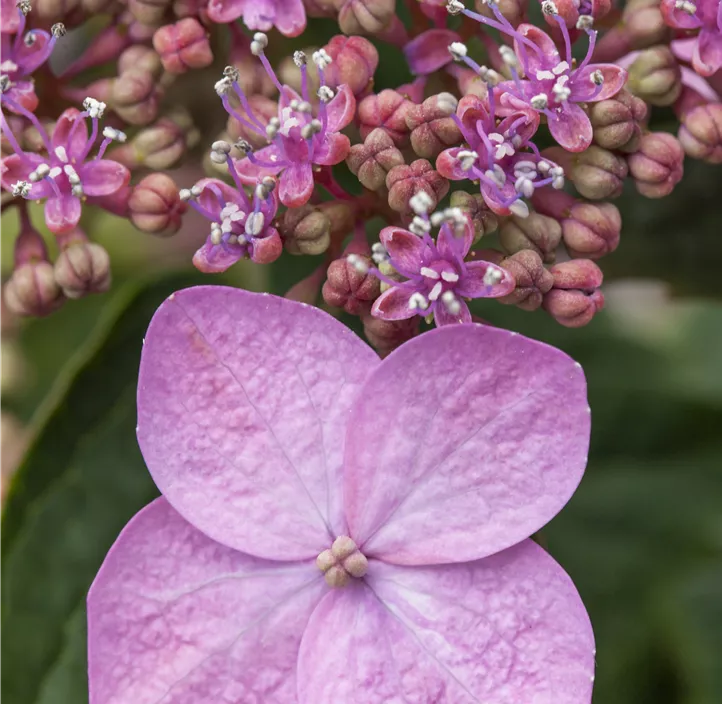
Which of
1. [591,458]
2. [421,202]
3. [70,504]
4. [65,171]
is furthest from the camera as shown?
[591,458]

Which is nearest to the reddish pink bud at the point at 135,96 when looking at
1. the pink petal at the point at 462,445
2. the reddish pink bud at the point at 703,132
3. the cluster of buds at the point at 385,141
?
the cluster of buds at the point at 385,141

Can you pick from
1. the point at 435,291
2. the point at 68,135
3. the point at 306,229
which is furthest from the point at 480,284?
the point at 68,135

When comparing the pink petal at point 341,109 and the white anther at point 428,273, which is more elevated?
the pink petal at point 341,109

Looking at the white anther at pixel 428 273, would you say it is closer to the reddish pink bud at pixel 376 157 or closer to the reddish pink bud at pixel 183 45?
the reddish pink bud at pixel 376 157

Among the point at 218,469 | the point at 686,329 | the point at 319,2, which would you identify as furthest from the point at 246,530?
the point at 686,329

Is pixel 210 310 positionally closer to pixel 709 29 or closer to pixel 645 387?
pixel 709 29

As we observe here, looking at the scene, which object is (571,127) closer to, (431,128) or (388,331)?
(431,128)

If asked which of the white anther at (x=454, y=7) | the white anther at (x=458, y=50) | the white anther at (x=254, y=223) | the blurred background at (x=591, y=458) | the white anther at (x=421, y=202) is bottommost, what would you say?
the blurred background at (x=591, y=458)
